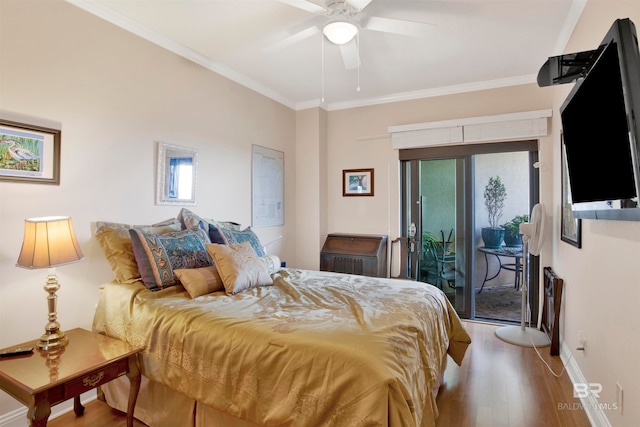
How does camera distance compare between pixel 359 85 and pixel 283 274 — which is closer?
pixel 283 274

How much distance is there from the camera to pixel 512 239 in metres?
4.06

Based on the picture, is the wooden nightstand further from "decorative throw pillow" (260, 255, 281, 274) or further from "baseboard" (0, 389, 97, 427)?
"decorative throw pillow" (260, 255, 281, 274)

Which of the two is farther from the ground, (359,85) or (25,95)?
(359,85)

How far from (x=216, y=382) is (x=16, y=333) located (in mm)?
1330

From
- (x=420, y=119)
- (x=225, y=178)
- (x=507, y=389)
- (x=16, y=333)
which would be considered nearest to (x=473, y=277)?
(x=507, y=389)

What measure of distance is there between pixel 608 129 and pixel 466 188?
2565mm

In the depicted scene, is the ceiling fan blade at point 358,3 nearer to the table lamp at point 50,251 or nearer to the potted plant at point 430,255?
the table lamp at point 50,251

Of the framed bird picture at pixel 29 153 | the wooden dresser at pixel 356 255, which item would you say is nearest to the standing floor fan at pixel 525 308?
the wooden dresser at pixel 356 255

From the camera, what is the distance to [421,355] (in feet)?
5.57

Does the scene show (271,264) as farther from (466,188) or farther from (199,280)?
(466,188)

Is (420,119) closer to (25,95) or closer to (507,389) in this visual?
(507,389)

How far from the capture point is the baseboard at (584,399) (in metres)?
1.90

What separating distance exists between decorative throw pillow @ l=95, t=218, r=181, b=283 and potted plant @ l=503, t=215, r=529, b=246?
384 centimetres

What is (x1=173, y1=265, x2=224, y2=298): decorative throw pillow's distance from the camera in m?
2.22
